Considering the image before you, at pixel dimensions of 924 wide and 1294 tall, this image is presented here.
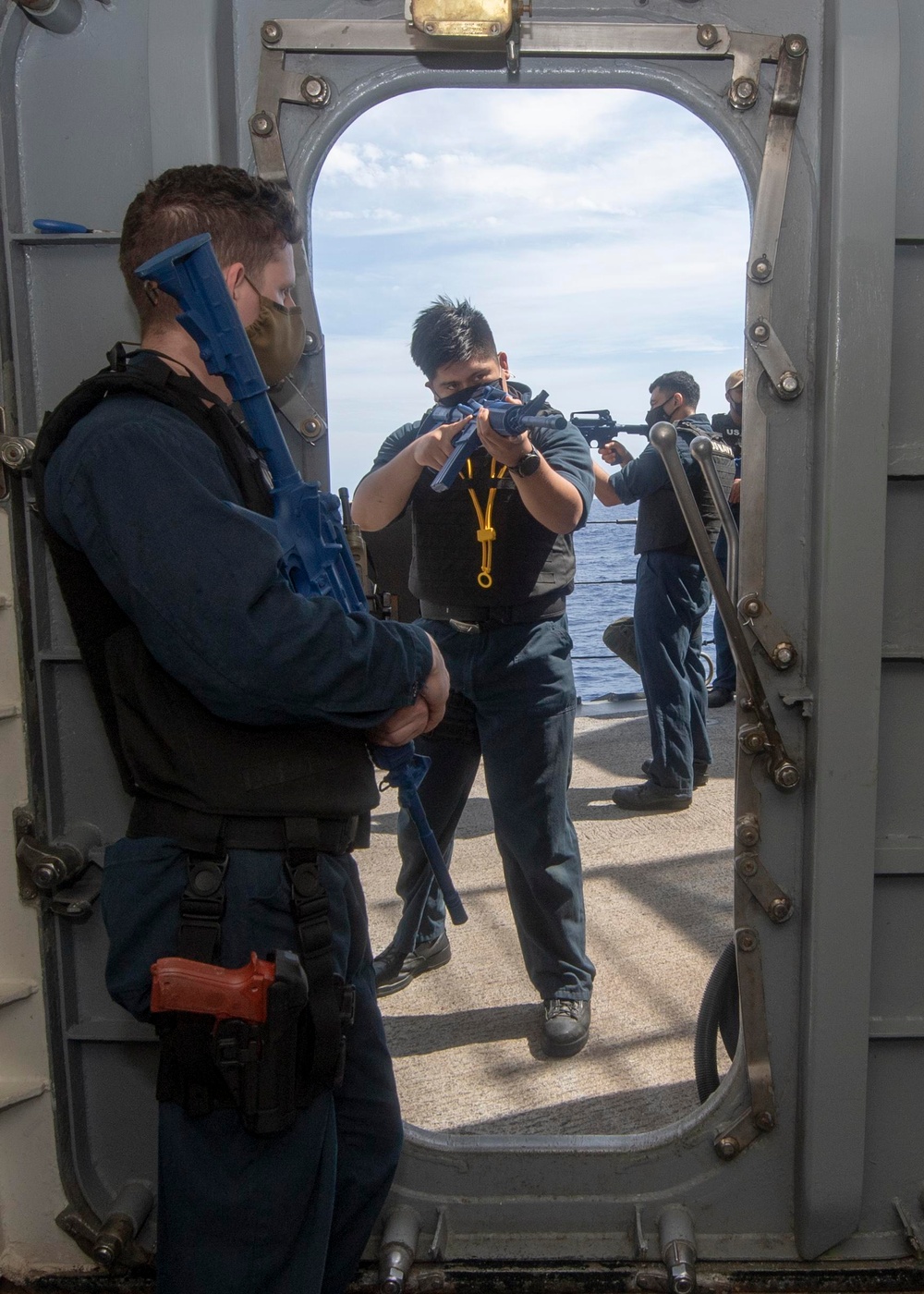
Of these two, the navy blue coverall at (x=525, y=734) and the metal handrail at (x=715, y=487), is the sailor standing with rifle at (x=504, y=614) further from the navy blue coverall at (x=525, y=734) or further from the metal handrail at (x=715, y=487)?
the metal handrail at (x=715, y=487)

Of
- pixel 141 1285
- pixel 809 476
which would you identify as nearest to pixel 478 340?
pixel 809 476

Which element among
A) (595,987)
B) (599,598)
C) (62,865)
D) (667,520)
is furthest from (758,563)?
(599,598)

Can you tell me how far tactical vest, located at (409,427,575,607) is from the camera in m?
2.74

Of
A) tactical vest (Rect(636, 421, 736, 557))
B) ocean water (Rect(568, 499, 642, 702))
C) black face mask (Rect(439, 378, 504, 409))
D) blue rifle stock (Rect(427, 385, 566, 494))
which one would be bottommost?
ocean water (Rect(568, 499, 642, 702))

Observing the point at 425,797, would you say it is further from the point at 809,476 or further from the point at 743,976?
the point at 809,476

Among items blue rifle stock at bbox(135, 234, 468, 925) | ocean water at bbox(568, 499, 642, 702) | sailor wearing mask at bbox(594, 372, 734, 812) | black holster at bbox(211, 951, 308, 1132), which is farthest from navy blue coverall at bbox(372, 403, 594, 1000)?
ocean water at bbox(568, 499, 642, 702)

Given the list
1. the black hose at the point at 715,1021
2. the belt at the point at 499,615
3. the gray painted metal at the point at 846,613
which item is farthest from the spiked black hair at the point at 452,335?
the black hose at the point at 715,1021

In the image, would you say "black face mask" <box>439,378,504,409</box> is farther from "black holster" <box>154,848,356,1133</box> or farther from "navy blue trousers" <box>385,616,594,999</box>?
"black holster" <box>154,848,356,1133</box>

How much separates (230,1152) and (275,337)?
1.15m

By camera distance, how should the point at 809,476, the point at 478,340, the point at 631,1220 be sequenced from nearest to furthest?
the point at 809,476
the point at 631,1220
the point at 478,340

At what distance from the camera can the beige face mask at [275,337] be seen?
153 cm

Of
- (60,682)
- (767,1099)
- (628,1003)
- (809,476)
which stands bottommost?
(628,1003)

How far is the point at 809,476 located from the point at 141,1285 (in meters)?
1.91

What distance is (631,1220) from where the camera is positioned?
2.01 m
